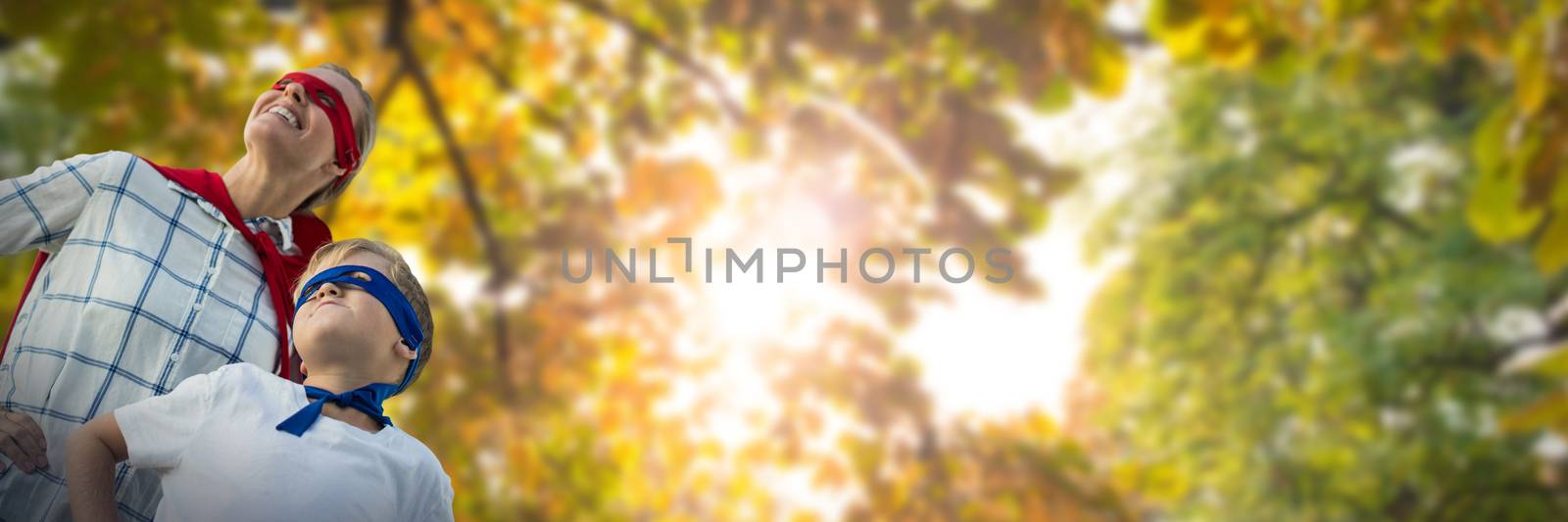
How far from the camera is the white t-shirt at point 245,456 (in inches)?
29.1

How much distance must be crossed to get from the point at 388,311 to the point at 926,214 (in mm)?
4544

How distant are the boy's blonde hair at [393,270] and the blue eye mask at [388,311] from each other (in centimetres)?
1

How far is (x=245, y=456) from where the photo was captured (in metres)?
0.75

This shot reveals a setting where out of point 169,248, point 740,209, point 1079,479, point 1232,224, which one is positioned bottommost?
point 169,248

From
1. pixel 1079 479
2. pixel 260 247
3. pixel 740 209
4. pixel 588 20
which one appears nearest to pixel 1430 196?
pixel 1079 479

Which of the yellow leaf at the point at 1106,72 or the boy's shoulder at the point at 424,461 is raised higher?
the yellow leaf at the point at 1106,72

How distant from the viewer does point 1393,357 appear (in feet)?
24.6

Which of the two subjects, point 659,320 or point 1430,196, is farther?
point 1430,196

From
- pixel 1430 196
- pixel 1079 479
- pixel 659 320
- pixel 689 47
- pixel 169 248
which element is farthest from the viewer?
pixel 1430 196

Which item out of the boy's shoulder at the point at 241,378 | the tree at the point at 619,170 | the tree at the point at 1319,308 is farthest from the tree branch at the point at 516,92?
the tree at the point at 1319,308

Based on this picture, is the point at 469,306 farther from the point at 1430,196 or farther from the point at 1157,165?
the point at 1430,196

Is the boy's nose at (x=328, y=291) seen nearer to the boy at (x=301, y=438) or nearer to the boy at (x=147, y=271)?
the boy at (x=301, y=438)

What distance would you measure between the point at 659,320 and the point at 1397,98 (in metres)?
6.11

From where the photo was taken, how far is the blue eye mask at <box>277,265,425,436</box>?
2.67 ft
